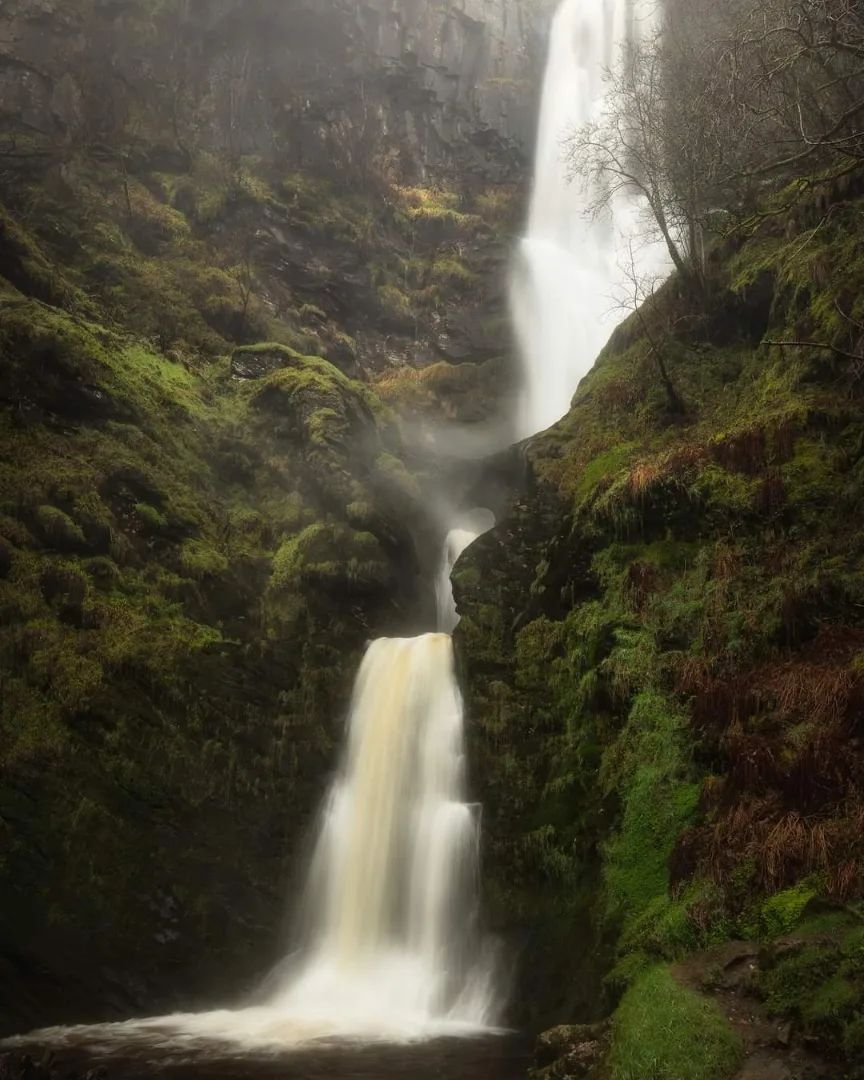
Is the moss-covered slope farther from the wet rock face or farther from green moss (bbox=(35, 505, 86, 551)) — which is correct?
the wet rock face

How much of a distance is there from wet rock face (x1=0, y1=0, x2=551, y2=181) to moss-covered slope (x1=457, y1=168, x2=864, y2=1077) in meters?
27.3

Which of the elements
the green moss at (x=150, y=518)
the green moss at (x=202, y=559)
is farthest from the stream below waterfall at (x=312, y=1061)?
the green moss at (x=150, y=518)

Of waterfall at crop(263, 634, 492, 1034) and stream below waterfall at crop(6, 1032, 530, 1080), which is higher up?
waterfall at crop(263, 634, 492, 1034)

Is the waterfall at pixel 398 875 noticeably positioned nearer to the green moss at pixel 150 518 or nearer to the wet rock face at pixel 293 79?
the green moss at pixel 150 518

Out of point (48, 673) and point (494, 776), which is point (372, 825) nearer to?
point (494, 776)

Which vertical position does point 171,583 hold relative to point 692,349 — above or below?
below

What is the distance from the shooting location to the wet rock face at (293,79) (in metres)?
34.2

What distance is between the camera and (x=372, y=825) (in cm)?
1460

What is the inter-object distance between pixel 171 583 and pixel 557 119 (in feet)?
136

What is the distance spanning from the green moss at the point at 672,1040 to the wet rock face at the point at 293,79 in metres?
36.2

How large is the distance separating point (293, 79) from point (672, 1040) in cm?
4400

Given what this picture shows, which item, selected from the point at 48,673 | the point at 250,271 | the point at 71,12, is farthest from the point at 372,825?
the point at 71,12

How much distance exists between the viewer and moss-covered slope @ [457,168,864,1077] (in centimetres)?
854

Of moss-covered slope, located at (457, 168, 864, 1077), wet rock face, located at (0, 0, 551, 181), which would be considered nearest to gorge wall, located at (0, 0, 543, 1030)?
wet rock face, located at (0, 0, 551, 181)
